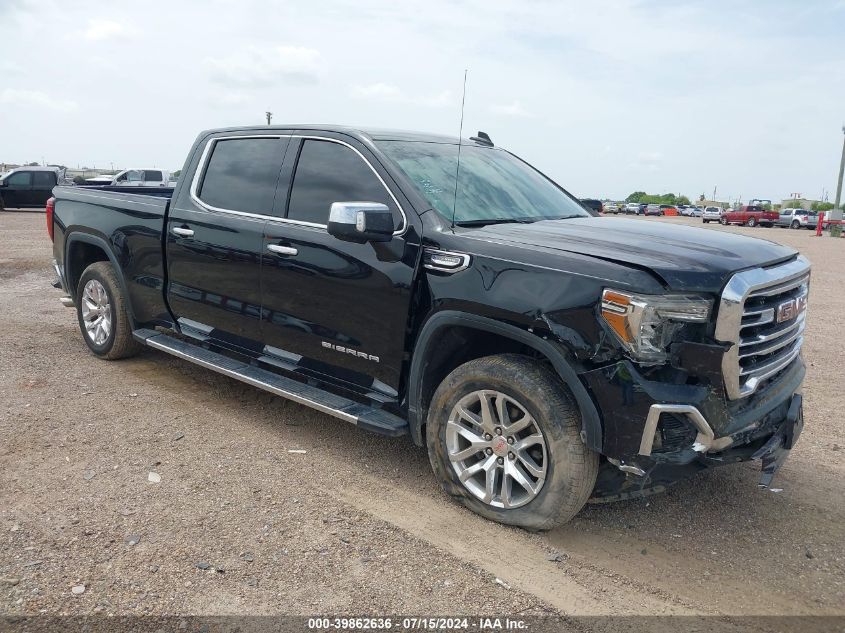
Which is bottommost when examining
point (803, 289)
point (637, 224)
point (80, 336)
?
point (80, 336)

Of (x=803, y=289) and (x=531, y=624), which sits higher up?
(x=803, y=289)

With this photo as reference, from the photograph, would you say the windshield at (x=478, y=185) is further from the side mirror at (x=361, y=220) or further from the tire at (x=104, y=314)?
the tire at (x=104, y=314)

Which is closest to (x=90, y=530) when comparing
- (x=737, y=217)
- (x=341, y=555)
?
(x=341, y=555)

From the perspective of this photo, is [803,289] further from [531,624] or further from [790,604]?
[531,624]

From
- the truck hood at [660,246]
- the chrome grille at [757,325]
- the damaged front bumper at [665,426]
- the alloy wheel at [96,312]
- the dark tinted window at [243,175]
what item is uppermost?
the dark tinted window at [243,175]

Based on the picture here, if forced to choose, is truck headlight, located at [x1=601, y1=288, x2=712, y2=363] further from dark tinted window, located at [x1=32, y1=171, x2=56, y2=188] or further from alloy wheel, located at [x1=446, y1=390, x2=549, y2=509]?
dark tinted window, located at [x1=32, y1=171, x2=56, y2=188]

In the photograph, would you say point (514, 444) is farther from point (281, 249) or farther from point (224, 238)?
point (224, 238)

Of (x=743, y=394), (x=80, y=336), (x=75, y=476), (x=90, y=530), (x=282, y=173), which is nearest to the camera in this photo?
(x=743, y=394)

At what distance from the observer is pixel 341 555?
126 inches

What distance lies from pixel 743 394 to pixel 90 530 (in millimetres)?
3066

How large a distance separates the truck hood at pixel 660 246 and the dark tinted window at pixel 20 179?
84.0 feet

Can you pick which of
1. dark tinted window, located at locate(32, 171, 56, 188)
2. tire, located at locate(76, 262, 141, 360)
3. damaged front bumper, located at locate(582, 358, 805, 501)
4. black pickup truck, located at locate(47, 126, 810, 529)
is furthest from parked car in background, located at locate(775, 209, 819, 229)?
damaged front bumper, located at locate(582, 358, 805, 501)

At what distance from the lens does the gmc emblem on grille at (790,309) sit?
10.9 ft

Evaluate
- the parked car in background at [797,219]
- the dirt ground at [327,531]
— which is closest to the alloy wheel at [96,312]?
the dirt ground at [327,531]
